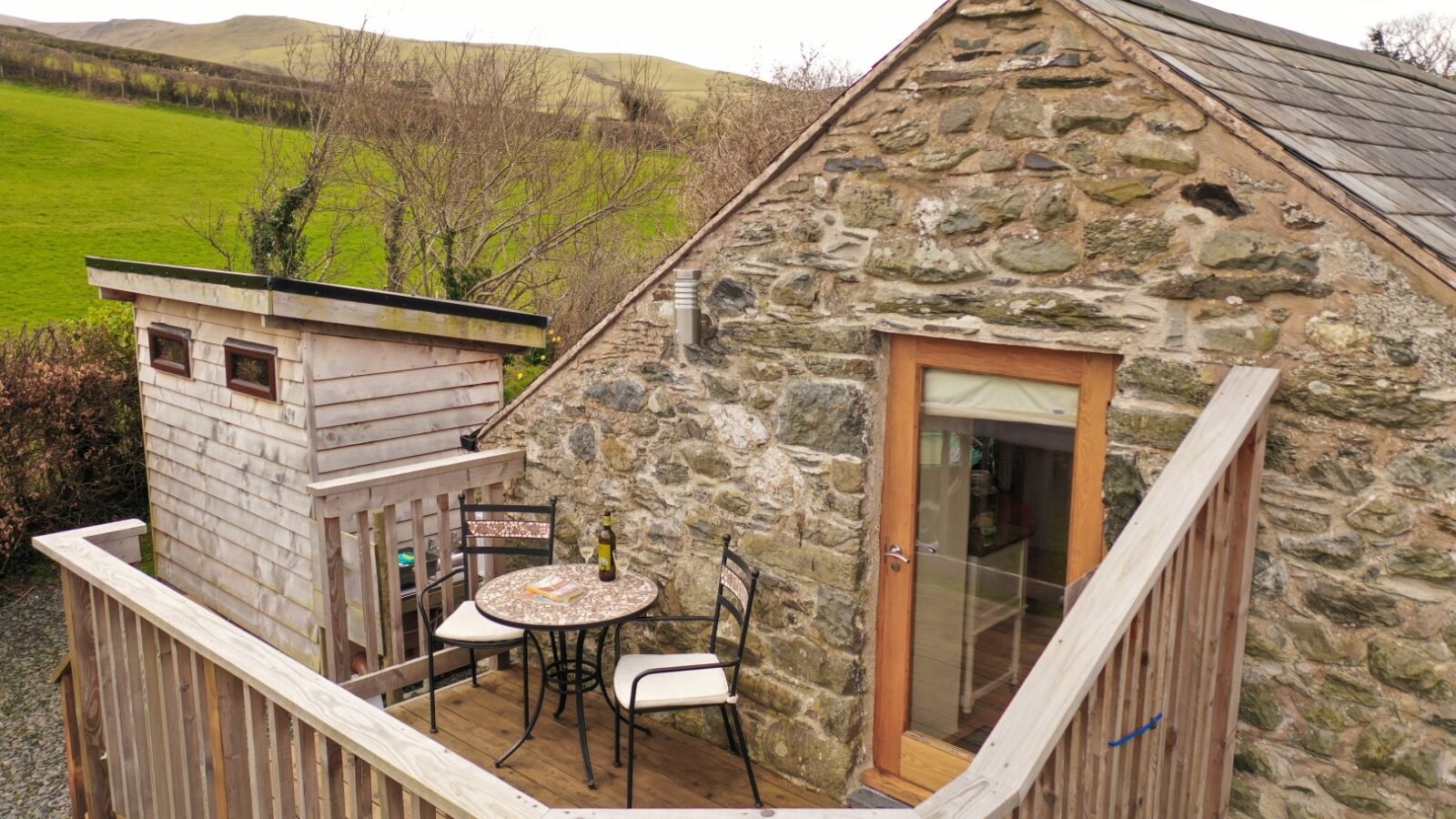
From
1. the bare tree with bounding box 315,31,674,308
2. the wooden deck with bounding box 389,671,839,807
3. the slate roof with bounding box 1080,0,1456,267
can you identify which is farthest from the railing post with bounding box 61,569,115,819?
the bare tree with bounding box 315,31,674,308

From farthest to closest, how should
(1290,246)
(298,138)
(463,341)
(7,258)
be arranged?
1. (7,258)
2. (298,138)
3. (463,341)
4. (1290,246)

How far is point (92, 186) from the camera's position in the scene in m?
27.0

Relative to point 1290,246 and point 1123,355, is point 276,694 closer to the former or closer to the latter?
point 1123,355

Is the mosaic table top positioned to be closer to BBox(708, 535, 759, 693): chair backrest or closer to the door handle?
BBox(708, 535, 759, 693): chair backrest

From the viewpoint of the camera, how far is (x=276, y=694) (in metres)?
2.50

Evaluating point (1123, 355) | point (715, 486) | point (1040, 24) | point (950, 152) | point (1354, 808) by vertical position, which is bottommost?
point (1354, 808)

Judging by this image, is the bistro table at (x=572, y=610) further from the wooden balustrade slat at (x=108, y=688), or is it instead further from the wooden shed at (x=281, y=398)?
the wooden shed at (x=281, y=398)

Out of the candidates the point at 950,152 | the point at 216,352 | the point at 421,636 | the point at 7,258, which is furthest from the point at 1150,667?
the point at 7,258

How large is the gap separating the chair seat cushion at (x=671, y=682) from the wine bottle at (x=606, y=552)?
492 mm

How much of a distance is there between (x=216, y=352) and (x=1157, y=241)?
7.41m

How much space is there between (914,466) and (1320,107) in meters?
2.10

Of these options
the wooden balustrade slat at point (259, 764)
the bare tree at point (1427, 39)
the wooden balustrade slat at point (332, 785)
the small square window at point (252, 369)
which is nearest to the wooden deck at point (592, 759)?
the wooden balustrade slat at point (259, 764)

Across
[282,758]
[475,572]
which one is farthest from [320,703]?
[475,572]

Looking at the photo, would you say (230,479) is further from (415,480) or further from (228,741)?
(228,741)
